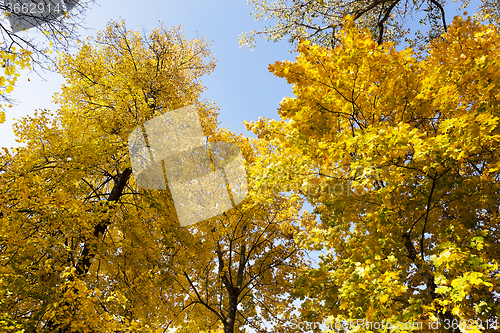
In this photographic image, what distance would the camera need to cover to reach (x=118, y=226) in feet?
23.5

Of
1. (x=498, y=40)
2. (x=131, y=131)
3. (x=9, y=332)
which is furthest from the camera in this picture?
(x=131, y=131)

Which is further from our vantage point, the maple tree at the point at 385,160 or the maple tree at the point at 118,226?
the maple tree at the point at 118,226

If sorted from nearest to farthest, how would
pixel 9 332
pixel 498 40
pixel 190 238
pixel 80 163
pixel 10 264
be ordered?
pixel 9 332 → pixel 498 40 → pixel 10 264 → pixel 80 163 → pixel 190 238

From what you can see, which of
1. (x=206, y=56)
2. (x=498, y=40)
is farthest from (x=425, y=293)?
(x=206, y=56)

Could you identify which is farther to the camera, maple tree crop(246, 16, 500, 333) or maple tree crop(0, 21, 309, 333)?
maple tree crop(0, 21, 309, 333)

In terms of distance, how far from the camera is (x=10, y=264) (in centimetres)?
521

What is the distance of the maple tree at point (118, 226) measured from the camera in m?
5.03

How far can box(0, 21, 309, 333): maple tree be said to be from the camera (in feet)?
16.5

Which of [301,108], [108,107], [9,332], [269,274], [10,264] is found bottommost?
[9,332]

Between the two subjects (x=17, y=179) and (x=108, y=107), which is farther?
(x=108, y=107)

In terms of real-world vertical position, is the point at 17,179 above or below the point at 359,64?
below

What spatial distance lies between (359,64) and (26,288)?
6650 millimetres

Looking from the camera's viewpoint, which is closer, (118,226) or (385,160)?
(385,160)

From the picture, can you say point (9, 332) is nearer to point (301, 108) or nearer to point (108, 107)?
point (301, 108)
